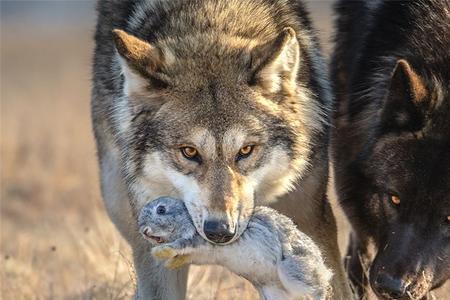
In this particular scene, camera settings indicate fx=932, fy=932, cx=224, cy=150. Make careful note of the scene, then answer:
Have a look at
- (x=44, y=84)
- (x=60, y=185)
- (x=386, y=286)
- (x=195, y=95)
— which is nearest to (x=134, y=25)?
(x=195, y=95)

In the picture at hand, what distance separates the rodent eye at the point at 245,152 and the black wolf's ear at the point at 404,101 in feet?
2.78

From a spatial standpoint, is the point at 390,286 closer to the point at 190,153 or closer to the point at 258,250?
the point at 258,250

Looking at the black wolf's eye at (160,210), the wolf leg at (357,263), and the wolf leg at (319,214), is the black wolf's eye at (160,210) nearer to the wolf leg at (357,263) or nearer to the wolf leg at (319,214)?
the wolf leg at (319,214)

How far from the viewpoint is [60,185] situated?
500 inches

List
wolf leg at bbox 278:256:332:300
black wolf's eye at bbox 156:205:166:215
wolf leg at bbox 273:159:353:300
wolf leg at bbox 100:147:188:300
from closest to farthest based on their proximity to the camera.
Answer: wolf leg at bbox 278:256:332:300, black wolf's eye at bbox 156:205:166:215, wolf leg at bbox 273:159:353:300, wolf leg at bbox 100:147:188:300

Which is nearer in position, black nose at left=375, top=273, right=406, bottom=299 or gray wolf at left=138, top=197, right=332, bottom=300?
gray wolf at left=138, top=197, right=332, bottom=300

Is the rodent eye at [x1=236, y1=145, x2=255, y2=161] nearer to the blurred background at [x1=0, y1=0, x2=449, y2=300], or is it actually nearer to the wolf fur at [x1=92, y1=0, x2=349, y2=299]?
the wolf fur at [x1=92, y1=0, x2=349, y2=299]

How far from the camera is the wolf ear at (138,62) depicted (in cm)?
473

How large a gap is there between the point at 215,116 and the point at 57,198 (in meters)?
7.85

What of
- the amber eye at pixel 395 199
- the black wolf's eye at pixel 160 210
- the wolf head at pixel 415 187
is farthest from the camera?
the amber eye at pixel 395 199

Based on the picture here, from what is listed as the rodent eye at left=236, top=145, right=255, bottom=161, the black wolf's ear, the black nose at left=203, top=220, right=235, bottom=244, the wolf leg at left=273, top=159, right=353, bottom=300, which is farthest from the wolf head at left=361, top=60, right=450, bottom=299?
the black nose at left=203, top=220, right=235, bottom=244

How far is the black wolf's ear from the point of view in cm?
489

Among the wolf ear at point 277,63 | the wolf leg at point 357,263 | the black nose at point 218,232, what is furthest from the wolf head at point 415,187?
the wolf leg at point 357,263

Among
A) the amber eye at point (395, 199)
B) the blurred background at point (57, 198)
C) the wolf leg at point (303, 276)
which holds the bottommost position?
the blurred background at point (57, 198)
